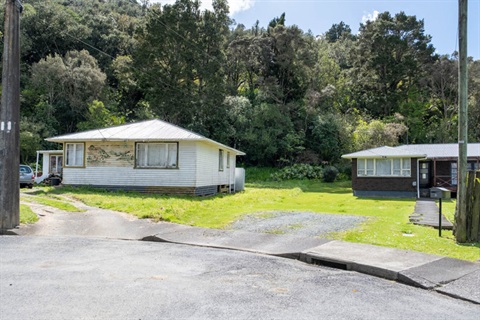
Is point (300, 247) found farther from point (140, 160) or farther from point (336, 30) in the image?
point (336, 30)

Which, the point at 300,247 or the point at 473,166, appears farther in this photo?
the point at 473,166

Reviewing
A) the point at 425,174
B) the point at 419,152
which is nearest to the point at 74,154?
the point at 419,152

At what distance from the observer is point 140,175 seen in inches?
762

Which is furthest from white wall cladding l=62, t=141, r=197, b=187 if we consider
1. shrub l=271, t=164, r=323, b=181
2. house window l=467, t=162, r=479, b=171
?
house window l=467, t=162, r=479, b=171

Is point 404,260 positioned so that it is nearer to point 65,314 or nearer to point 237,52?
point 65,314

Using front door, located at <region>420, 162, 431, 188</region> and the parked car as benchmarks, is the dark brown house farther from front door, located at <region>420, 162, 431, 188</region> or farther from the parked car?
the parked car

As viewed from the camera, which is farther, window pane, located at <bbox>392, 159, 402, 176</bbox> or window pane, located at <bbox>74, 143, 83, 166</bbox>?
window pane, located at <bbox>392, 159, 402, 176</bbox>

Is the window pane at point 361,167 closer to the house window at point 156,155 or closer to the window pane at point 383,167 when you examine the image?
the window pane at point 383,167

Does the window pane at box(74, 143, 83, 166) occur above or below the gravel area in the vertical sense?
above

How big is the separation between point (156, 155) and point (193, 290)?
591 inches

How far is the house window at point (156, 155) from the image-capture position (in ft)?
62.8

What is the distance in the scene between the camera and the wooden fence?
8922 millimetres

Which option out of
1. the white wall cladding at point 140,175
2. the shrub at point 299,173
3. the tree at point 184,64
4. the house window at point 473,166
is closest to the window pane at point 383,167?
the house window at point 473,166

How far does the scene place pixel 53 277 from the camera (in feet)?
17.8
